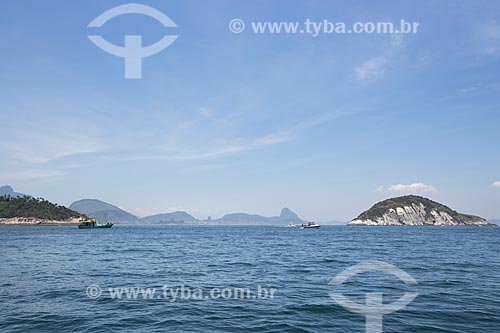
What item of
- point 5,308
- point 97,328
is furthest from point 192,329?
point 5,308

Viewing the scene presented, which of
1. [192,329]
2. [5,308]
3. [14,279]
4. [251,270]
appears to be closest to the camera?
[192,329]

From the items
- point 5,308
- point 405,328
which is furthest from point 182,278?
point 405,328

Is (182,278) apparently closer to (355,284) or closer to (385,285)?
(355,284)

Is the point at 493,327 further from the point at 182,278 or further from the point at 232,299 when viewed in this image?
the point at 182,278

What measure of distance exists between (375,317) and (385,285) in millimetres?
9244

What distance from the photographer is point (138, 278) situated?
28719 mm

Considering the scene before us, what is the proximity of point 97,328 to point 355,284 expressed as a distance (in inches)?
746

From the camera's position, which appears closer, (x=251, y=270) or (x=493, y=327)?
(x=493, y=327)

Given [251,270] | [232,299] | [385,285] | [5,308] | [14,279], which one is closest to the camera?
[5,308]

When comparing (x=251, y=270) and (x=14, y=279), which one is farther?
(x=251, y=270)

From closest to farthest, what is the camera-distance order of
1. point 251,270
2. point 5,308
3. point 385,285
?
point 5,308, point 385,285, point 251,270

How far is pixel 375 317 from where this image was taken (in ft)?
56.9

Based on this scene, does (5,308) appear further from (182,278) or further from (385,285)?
(385,285)

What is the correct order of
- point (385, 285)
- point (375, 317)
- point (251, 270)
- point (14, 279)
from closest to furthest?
point (375, 317) → point (385, 285) → point (14, 279) → point (251, 270)
